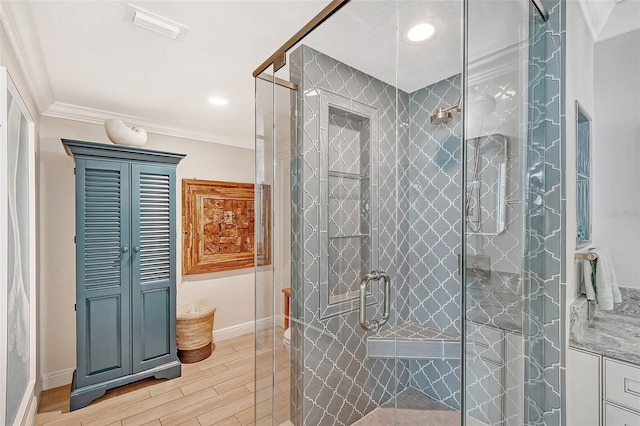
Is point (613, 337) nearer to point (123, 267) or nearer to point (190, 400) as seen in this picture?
point (190, 400)

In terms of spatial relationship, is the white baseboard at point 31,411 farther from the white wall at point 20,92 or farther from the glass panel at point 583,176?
the glass panel at point 583,176

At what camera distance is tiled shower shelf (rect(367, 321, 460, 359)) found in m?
1.64

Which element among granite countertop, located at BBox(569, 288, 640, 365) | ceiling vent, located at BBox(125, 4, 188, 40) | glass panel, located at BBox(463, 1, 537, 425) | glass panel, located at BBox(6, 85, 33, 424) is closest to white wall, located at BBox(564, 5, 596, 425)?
granite countertop, located at BBox(569, 288, 640, 365)

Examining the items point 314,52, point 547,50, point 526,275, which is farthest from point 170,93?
point 526,275

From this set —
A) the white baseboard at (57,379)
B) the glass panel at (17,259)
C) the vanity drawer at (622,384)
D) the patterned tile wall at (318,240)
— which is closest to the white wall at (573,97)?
the vanity drawer at (622,384)

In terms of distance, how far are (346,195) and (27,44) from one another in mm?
1925

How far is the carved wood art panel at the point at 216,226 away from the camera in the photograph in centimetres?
337

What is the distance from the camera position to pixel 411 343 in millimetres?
1691

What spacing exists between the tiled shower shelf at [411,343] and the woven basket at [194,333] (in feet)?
6.85

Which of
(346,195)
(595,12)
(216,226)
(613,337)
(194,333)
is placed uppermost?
(595,12)

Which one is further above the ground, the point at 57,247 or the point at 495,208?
the point at 495,208

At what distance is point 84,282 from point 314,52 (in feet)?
7.93

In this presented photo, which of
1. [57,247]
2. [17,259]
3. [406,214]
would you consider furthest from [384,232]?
[57,247]

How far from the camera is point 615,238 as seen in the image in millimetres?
1524
